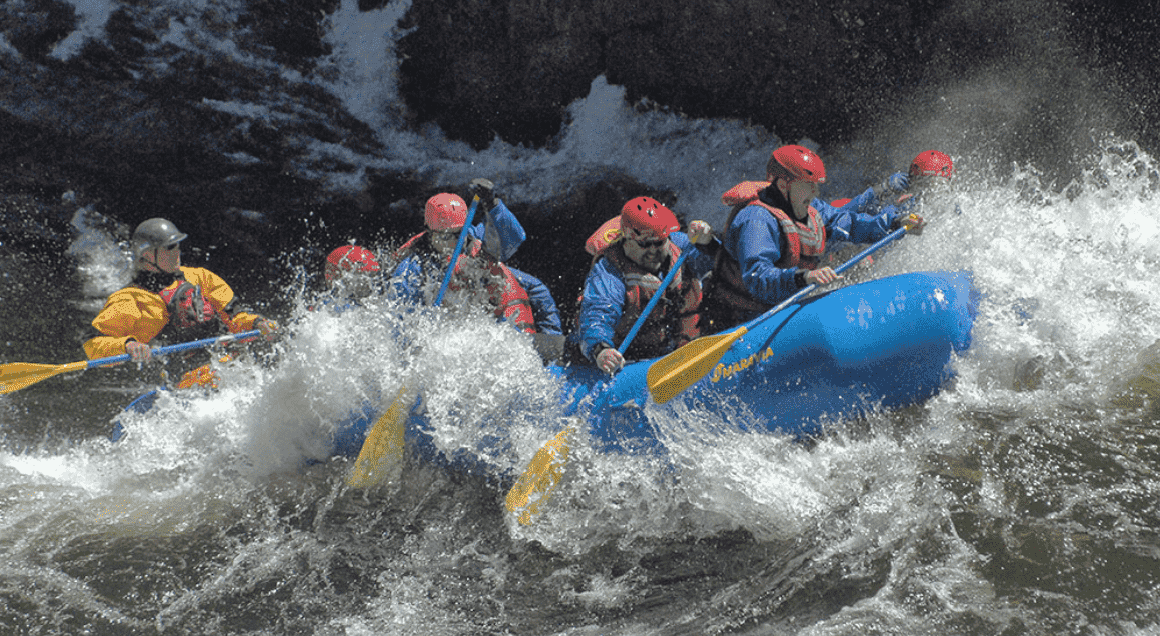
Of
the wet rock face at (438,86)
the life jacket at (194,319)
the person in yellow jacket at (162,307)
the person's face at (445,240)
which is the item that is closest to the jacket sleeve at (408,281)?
the person's face at (445,240)

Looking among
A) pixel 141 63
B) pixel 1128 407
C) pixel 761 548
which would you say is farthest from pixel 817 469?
pixel 141 63

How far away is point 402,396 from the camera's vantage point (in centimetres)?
415

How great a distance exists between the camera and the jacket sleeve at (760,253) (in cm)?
384

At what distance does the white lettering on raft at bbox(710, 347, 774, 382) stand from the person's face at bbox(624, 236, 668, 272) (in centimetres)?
67

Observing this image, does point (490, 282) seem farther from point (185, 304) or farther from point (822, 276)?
point (822, 276)

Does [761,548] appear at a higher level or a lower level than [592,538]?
lower

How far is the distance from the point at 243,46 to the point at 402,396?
17.1 feet

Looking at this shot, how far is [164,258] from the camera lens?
4.65m

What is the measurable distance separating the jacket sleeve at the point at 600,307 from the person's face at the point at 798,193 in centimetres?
93

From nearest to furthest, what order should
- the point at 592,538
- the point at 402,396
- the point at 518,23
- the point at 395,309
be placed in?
1. the point at 592,538
2. the point at 402,396
3. the point at 395,309
4. the point at 518,23

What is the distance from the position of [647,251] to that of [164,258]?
2.75m

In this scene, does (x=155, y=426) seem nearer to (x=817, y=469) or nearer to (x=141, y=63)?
(x=817, y=469)

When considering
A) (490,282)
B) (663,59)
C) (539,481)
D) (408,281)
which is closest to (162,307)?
(408,281)

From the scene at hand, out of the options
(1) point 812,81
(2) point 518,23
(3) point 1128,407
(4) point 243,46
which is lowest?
(3) point 1128,407
